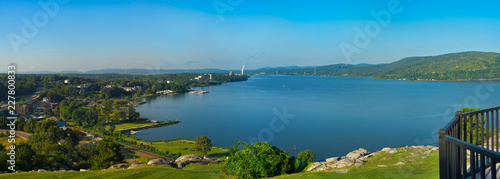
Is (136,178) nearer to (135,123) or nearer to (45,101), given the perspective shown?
(135,123)

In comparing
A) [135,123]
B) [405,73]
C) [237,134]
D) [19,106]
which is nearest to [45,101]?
[19,106]

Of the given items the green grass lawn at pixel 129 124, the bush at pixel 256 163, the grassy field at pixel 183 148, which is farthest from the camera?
the green grass lawn at pixel 129 124

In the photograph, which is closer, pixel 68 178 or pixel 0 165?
pixel 68 178

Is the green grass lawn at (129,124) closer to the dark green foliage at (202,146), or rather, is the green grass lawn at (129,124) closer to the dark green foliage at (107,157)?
the dark green foliage at (202,146)

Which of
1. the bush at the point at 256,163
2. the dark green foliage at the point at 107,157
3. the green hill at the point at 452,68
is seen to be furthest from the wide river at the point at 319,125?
the green hill at the point at 452,68

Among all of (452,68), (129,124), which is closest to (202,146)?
(129,124)

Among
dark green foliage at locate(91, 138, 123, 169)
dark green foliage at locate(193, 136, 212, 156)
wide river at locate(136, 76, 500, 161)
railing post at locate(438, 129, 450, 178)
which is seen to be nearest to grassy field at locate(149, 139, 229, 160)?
dark green foliage at locate(193, 136, 212, 156)

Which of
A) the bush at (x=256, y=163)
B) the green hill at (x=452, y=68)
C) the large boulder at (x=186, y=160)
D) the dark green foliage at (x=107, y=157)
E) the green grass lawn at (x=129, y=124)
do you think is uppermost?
the green hill at (x=452, y=68)
